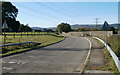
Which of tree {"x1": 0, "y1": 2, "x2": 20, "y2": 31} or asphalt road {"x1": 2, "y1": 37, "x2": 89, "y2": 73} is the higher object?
tree {"x1": 0, "y1": 2, "x2": 20, "y2": 31}

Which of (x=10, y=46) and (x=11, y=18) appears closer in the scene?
(x=10, y=46)

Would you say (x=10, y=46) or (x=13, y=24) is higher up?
(x=13, y=24)

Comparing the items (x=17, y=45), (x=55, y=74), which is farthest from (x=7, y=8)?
(x=55, y=74)

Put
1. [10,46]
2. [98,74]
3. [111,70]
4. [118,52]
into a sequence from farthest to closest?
[10,46] < [118,52] < [111,70] < [98,74]

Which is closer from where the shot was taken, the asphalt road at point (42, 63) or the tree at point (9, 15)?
the asphalt road at point (42, 63)

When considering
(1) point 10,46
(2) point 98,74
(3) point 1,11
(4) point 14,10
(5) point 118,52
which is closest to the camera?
(2) point 98,74

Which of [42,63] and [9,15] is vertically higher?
[9,15]

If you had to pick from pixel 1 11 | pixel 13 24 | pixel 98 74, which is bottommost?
pixel 98 74

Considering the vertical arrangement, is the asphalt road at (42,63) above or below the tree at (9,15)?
below

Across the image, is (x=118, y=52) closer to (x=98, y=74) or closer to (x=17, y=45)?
(x=98, y=74)

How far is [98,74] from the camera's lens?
814 centimetres

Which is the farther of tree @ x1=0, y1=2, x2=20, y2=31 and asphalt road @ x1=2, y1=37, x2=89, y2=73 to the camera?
tree @ x1=0, y1=2, x2=20, y2=31

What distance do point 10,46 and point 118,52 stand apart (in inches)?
435

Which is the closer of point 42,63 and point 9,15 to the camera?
point 42,63
